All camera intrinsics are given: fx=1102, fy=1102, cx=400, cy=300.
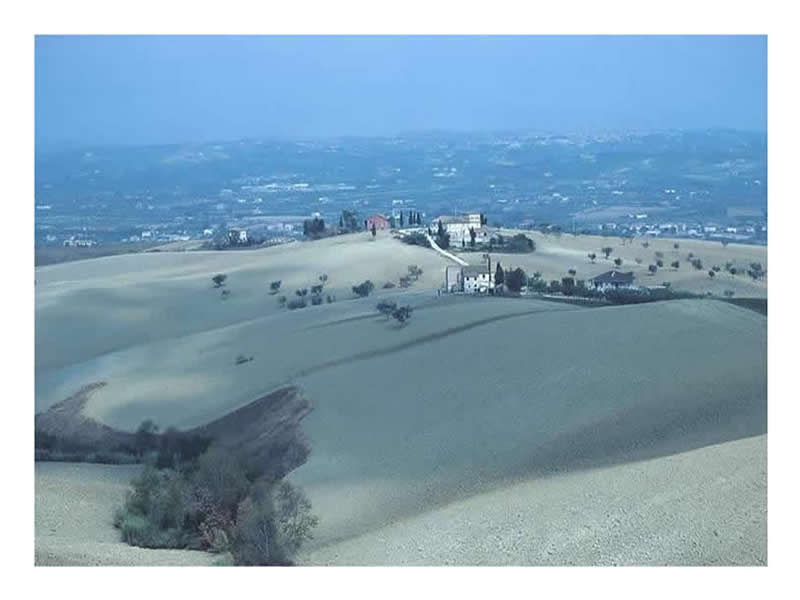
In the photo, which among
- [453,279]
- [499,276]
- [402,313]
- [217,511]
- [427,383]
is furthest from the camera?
[499,276]

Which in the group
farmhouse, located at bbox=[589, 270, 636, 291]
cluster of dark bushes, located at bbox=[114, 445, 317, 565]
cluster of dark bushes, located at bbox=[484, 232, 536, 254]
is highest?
cluster of dark bushes, located at bbox=[484, 232, 536, 254]

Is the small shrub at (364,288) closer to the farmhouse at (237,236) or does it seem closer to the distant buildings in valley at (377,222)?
the distant buildings in valley at (377,222)

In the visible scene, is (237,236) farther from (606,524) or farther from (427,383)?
(606,524)

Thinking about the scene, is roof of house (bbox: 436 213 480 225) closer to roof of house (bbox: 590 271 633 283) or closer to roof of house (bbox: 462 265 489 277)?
roof of house (bbox: 462 265 489 277)

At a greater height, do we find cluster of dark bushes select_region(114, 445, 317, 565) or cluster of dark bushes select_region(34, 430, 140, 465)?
cluster of dark bushes select_region(34, 430, 140, 465)

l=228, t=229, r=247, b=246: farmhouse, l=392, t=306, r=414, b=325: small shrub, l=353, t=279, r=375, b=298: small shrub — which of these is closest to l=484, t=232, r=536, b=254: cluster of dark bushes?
l=392, t=306, r=414, b=325: small shrub

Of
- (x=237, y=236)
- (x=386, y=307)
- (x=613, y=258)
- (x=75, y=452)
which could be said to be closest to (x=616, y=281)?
(x=613, y=258)

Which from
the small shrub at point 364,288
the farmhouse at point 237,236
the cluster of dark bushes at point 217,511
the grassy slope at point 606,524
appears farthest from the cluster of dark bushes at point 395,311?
the grassy slope at point 606,524
